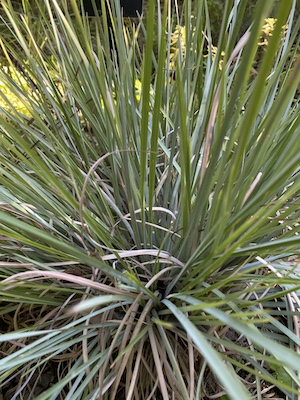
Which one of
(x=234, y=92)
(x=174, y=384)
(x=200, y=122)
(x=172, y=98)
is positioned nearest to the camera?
(x=234, y=92)

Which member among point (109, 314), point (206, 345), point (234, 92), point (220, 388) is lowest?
point (220, 388)

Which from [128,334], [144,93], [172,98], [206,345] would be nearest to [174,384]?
[128,334]

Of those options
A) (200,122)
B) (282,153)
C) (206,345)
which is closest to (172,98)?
(200,122)

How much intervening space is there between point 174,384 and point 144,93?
14.2 inches

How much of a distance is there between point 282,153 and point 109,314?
32cm

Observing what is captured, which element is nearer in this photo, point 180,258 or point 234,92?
point 234,92

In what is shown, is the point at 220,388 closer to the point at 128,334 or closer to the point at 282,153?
the point at 128,334

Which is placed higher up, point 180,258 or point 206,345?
point 206,345

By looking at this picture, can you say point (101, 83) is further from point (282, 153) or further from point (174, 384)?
point (174, 384)

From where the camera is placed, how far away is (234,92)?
277 mm

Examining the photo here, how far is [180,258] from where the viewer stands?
53 centimetres

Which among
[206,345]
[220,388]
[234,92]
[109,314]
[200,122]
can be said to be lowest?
[220,388]

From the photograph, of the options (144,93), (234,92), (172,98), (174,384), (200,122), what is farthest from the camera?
(172,98)

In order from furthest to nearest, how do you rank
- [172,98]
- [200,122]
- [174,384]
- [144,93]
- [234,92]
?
[172,98] < [200,122] < [174,384] < [144,93] < [234,92]
